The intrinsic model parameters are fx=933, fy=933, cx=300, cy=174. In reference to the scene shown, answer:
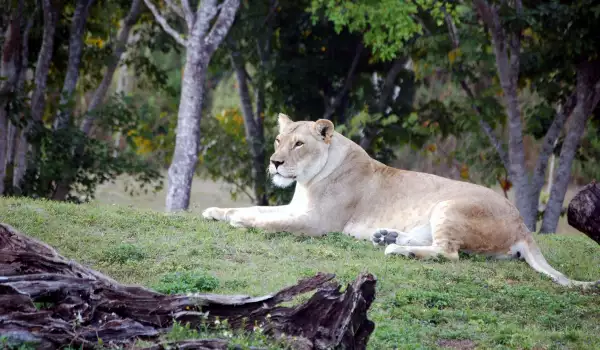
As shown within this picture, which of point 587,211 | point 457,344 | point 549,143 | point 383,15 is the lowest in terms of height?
point 457,344

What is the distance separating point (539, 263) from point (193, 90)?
726cm

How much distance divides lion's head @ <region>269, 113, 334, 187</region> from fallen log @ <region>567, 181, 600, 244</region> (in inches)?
124

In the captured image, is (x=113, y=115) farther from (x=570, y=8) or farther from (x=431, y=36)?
(x=570, y=8)

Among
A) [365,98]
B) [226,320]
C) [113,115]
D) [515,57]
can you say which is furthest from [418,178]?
[365,98]

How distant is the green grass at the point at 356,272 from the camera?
6.27 metres

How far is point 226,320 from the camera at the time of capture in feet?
17.4

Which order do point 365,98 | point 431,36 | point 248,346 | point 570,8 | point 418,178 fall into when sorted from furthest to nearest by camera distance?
1. point 365,98
2. point 431,36
3. point 570,8
4. point 418,178
5. point 248,346

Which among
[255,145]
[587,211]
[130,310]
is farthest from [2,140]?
[587,211]

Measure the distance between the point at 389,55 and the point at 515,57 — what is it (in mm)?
3306

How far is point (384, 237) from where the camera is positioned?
891 centimetres

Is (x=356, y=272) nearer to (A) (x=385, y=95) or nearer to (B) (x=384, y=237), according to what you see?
(B) (x=384, y=237)

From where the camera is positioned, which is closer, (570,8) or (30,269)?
(30,269)

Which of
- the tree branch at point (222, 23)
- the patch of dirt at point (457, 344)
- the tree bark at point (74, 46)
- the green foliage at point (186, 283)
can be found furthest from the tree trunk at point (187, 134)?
the patch of dirt at point (457, 344)

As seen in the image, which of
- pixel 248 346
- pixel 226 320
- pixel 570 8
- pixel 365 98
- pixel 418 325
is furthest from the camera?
pixel 365 98
